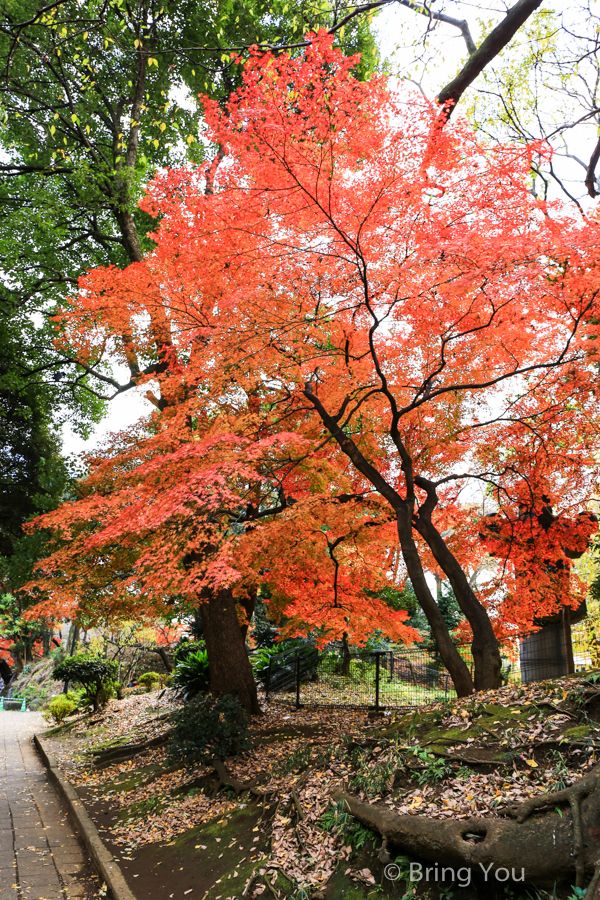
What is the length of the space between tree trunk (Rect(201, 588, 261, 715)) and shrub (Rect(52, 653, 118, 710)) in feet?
20.5

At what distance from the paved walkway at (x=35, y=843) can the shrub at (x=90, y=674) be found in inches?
139

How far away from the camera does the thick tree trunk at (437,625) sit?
621 cm

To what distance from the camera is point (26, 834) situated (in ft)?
20.0

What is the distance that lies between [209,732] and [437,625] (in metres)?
3.12

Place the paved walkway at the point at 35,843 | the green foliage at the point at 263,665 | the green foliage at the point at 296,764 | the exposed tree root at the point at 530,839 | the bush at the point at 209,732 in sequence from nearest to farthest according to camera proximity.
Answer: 1. the exposed tree root at the point at 530,839
2. the paved walkway at the point at 35,843
3. the green foliage at the point at 296,764
4. the bush at the point at 209,732
5. the green foliage at the point at 263,665

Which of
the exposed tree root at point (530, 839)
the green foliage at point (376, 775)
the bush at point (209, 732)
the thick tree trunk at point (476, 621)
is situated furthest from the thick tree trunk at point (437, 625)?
the exposed tree root at point (530, 839)

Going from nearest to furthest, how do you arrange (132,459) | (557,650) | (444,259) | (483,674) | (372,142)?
(372,142) < (444,259) < (483,674) < (132,459) < (557,650)

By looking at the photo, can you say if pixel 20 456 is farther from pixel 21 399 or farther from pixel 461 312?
pixel 461 312

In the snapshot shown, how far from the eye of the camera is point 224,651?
28.8ft

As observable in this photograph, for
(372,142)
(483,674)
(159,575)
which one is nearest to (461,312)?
(372,142)

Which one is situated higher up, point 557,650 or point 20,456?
point 20,456

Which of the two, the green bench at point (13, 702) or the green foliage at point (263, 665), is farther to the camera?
the green bench at point (13, 702)

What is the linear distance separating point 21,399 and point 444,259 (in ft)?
33.5

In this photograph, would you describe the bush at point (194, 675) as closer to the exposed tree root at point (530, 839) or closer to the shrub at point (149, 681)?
the shrub at point (149, 681)
